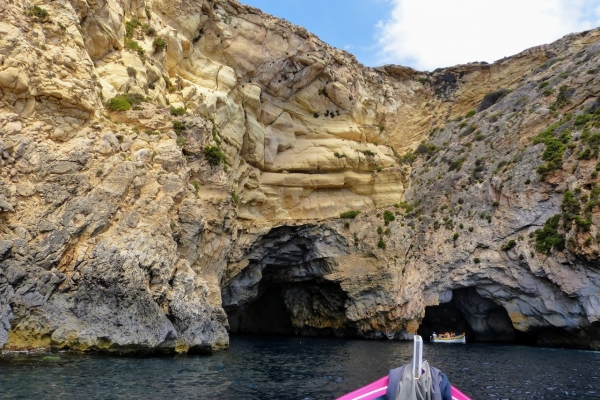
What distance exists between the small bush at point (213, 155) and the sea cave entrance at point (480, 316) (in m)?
23.6

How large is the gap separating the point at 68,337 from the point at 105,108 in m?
14.0

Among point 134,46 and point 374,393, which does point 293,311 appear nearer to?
point 134,46

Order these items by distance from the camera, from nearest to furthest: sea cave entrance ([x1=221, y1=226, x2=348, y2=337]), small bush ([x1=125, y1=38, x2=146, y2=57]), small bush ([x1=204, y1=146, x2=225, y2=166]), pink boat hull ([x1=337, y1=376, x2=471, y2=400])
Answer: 1. pink boat hull ([x1=337, y1=376, x2=471, y2=400])
2. small bush ([x1=125, y1=38, x2=146, y2=57])
3. small bush ([x1=204, y1=146, x2=225, y2=166])
4. sea cave entrance ([x1=221, y1=226, x2=348, y2=337])

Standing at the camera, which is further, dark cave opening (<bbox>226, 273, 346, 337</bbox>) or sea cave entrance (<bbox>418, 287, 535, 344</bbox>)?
dark cave opening (<bbox>226, 273, 346, 337</bbox>)

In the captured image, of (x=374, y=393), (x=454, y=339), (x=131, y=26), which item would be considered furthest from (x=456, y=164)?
(x=374, y=393)

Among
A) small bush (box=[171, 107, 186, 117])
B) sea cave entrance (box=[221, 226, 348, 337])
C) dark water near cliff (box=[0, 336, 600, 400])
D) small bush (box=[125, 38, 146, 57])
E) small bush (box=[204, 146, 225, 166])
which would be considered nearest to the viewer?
dark water near cliff (box=[0, 336, 600, 400])

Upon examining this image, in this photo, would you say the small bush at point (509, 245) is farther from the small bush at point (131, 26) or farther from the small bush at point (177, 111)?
the small bush at point (131, 26)

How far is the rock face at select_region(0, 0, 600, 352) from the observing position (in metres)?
22.5

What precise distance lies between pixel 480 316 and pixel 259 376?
29.3 meters

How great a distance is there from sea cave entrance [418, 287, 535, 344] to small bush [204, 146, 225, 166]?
23.6 meters

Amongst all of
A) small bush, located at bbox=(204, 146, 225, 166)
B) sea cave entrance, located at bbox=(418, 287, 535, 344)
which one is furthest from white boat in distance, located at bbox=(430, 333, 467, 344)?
small bush, located at bbox=(204, 146, 225, 166)

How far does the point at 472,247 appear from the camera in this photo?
1548 inches

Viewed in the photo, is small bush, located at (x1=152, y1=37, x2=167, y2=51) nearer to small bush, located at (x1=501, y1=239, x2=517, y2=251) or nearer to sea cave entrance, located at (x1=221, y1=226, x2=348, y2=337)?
sea cave entrance, located at (x1=221, y1=226, x2=348, y2=337)

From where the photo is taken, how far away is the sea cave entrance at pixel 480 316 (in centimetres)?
4128
